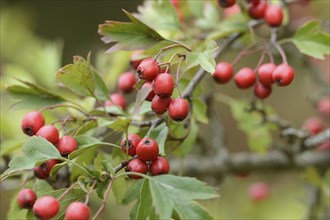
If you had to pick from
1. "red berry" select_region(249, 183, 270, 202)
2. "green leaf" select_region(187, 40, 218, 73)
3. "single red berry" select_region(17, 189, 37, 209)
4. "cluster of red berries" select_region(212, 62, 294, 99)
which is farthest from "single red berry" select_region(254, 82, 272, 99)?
"red berry" select_region(249, 183, 270, 202)

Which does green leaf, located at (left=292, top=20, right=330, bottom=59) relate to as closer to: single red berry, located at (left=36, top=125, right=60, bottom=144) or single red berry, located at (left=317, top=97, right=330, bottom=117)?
single red berry, located at (left=36, top=125, right=60, bottom=144)

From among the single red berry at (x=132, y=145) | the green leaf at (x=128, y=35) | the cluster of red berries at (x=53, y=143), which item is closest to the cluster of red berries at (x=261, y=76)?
the green leaf at (x=128, y=35)

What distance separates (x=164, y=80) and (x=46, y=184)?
1.48 ft

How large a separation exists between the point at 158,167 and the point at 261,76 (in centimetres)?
42

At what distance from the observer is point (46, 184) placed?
154 cm

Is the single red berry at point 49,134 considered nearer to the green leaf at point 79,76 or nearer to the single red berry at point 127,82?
the green leaf at point 79,76

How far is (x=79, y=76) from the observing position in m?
1.50

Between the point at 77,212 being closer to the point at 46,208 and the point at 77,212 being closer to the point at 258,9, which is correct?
the point at 46,208

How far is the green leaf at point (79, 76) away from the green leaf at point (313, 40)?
22.9 inches

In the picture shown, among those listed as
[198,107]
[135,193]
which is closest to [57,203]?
[135,193]

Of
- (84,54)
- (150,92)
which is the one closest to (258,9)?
(150,92)

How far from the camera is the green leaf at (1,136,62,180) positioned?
1289 mm

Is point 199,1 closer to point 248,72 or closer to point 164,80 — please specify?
point 248,72

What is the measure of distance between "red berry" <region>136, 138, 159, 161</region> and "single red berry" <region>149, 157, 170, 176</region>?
0.10 ft
